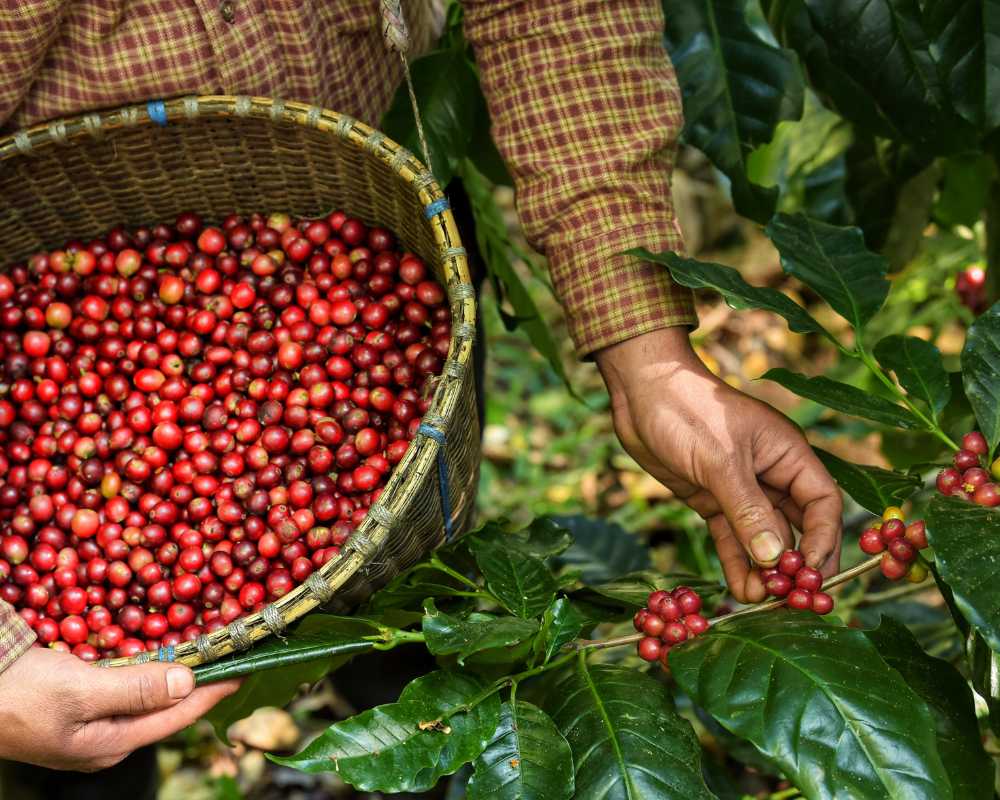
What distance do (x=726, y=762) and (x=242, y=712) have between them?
1151mm

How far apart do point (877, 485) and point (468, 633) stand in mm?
490

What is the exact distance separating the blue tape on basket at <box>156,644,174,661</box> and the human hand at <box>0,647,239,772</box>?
4 centimetres

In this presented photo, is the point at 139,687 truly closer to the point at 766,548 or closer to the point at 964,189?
the point at 766,548

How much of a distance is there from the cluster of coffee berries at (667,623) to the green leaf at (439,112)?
28.0 inches

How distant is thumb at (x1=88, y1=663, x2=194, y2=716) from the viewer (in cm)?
110

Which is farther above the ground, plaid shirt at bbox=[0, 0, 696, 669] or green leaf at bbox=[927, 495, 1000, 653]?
plaid shirt at bbox=[0, 0, 696, 669]

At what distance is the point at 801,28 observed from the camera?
4.53ft

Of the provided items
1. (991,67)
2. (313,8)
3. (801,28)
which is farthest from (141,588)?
(991,67)

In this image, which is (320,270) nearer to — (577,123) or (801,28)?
(577,123)

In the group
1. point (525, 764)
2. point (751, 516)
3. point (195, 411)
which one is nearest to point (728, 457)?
point (751, 516)

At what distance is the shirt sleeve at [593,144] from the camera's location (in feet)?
4.12

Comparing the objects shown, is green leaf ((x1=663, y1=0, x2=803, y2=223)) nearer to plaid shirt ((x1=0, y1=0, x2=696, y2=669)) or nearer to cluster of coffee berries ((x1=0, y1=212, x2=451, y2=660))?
plaid shirt ((x1=0, y1=0, x2=696, y2=669))

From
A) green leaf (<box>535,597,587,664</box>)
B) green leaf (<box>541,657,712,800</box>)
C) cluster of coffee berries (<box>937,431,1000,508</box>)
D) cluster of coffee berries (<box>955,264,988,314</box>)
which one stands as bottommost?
cluster of coffee berries (<box>955,264,988,314</box>)

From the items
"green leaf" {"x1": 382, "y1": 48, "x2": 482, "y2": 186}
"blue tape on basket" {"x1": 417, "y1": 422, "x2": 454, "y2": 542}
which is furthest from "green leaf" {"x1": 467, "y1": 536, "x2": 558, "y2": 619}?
"green leaf" {"x1": 382, "y1": 48, "x2": 482, "y2": 186}
